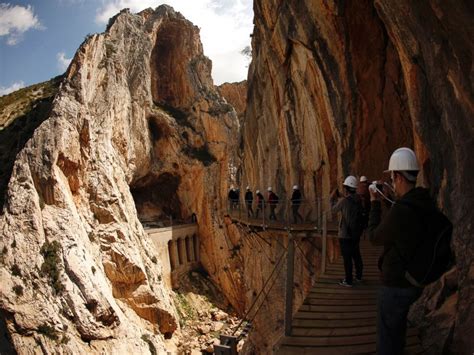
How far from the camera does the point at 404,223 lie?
2.80 metres

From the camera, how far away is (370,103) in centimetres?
1173

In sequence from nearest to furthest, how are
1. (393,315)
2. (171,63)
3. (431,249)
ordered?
1. (431,249)
2. (393,315)
3. (171,63)

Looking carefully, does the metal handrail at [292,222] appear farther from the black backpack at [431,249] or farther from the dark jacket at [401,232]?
the black backpack at [431,249]

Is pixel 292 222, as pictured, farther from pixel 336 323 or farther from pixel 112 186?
pixel 112 186

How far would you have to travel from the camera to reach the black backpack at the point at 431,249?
9.12 feet

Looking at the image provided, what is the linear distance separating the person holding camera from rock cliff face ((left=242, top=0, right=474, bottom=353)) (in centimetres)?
52

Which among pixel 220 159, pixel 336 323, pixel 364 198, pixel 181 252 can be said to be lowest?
pixel 181 252

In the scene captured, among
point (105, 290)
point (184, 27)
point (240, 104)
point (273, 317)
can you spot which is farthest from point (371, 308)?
point (240, 104)

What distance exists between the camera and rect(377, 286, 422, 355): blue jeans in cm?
293

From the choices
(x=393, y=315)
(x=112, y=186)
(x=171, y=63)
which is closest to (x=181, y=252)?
(x=112, y=186)

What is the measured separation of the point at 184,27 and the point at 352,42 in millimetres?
37891

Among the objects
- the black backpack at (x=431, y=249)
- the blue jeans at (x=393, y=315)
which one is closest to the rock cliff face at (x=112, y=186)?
the blue jeans at (x=393, y=315)

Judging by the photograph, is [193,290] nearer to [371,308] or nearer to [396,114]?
[396,114]

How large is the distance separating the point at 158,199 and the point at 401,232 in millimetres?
41346
